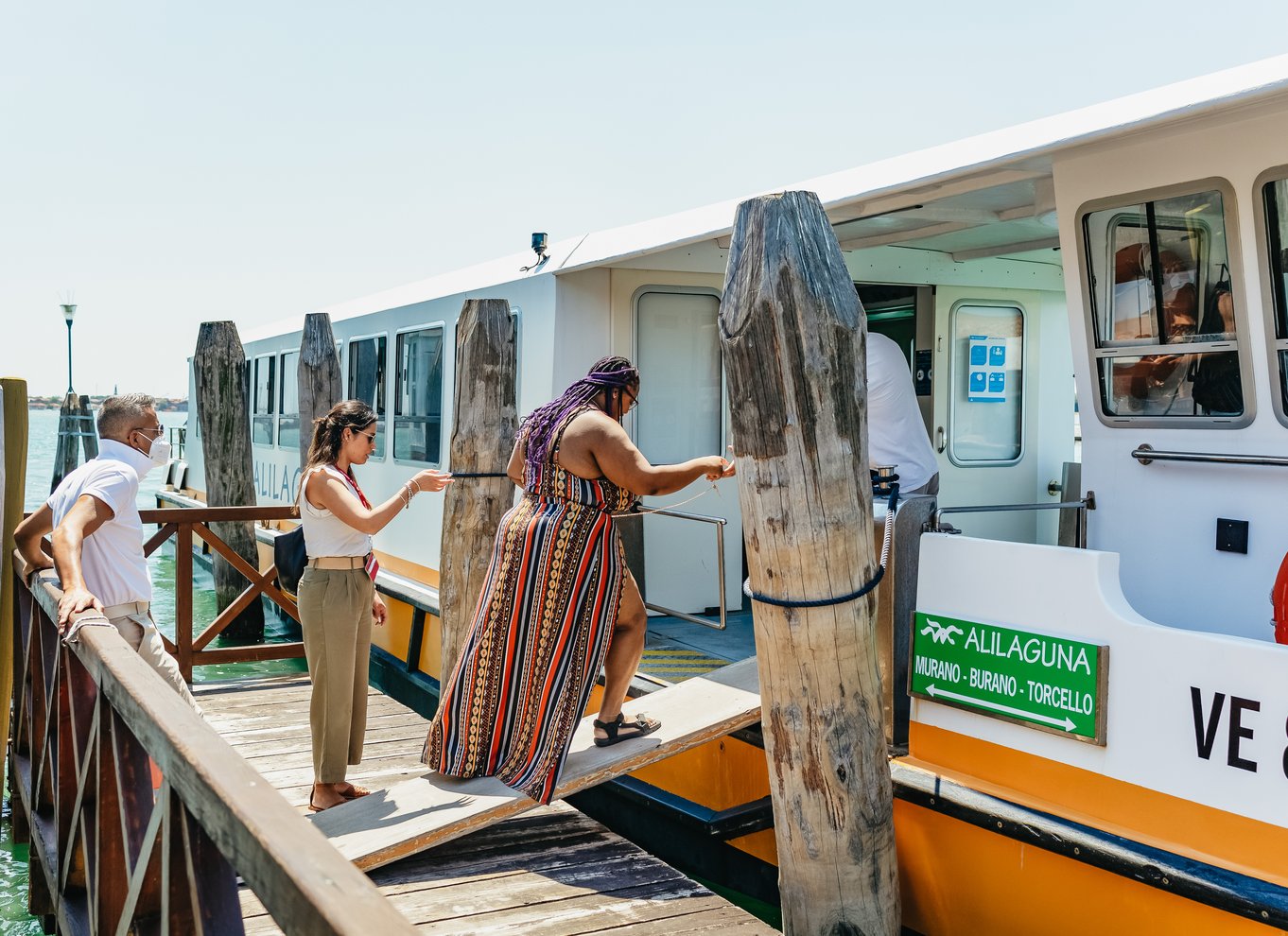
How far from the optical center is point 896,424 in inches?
219

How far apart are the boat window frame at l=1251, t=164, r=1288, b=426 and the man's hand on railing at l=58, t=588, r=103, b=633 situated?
4.03 metres

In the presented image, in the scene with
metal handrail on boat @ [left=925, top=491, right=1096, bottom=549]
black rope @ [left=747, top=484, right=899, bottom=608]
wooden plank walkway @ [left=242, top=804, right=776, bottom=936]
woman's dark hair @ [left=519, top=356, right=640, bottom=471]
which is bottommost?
wooden plank walkway @ [left=242, top=804, right=776, bottom=936]

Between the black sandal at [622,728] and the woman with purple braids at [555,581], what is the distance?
13.1 inches

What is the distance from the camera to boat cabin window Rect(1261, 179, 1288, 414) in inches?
160

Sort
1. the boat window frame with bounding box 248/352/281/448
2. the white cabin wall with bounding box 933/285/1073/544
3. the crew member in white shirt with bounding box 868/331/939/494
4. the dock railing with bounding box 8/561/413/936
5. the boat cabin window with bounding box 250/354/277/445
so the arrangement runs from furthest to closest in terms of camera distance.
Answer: the boat cabin window with bounding box 250/354/277/445 → the boat window frame with bounding box 248/352/281/448 → the white cabin wall with bounding box 933/285/1073/544 → the crew member in white shirt with bounding box 868/331/939/494 → the dock railing with bounding box 8/561/413/936

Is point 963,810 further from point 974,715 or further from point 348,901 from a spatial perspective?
point 348,901

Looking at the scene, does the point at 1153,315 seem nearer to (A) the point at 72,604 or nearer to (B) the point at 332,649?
(B) the point at 332,649

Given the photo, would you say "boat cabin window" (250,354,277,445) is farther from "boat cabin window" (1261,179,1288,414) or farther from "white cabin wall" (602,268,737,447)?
"boat cabin window" (1261,179,1288,414)

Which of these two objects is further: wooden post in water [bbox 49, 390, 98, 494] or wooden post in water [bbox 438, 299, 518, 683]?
wooden post in water [bbox 49, 390, 98, 494]

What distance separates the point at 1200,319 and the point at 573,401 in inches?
91.2

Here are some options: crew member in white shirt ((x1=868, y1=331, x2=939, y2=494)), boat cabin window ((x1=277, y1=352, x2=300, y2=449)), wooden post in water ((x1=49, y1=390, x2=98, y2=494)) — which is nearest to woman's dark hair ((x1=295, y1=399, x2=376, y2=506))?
crew member in white shirt ((x1=868, y1=331, x2=939, y2=494))

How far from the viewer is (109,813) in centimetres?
367

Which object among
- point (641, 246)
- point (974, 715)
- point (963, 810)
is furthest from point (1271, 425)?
point (641, 246)

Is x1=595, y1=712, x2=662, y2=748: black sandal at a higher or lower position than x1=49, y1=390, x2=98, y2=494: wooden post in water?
lower
